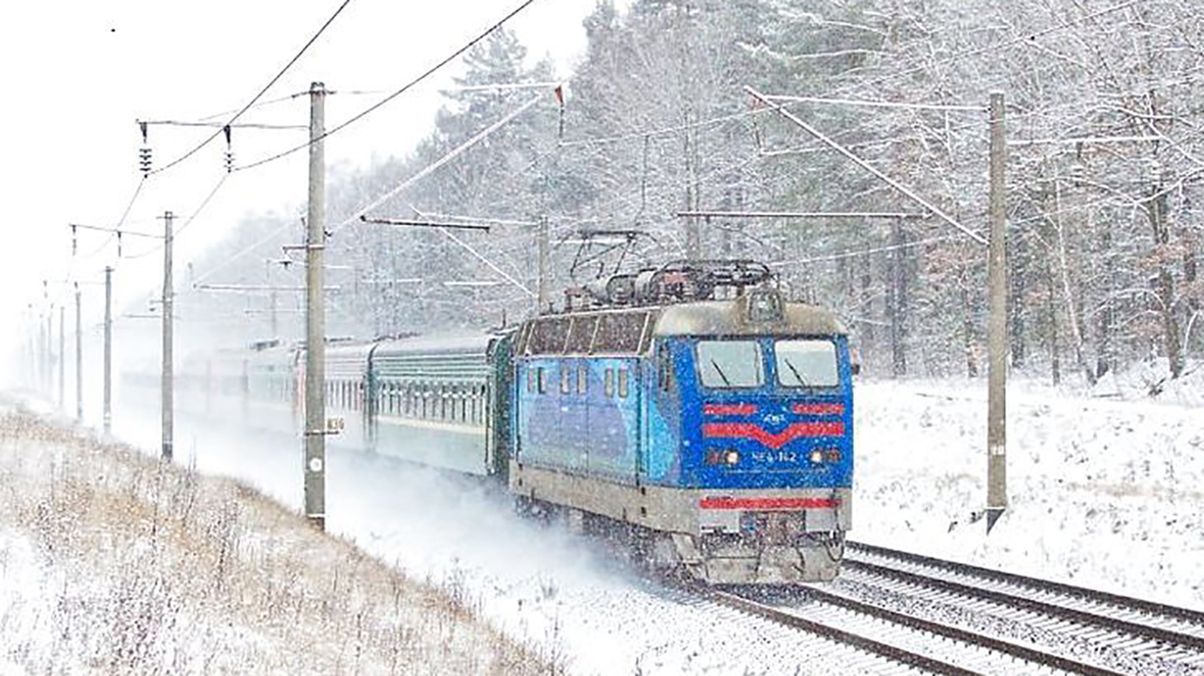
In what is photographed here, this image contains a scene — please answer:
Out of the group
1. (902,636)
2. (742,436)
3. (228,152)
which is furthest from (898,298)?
(902,636)

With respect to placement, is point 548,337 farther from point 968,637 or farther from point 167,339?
point 167,339

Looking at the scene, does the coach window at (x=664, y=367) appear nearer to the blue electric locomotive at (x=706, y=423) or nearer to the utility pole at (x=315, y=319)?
the blue electric locomotive at (x=706, y=423)

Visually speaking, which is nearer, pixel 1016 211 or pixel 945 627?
pixel 945 627

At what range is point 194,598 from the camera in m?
13.0

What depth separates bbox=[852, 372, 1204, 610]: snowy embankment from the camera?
20.6m

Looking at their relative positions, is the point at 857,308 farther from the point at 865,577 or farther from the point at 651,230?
the point at 865,577

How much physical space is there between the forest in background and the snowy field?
13.3 feet

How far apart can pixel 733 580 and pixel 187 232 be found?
96161mm

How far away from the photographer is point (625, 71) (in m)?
55.4

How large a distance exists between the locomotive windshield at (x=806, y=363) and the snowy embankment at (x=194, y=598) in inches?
174

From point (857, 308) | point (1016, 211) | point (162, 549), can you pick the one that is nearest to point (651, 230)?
point (857, 308)

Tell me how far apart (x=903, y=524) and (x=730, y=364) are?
866cm

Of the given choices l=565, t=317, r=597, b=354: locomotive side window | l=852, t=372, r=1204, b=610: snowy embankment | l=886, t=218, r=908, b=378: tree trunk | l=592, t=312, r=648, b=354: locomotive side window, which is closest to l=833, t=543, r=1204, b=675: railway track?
l=852, t=372, r=1204, b=610: snowy embankment

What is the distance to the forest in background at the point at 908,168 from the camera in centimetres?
3294
